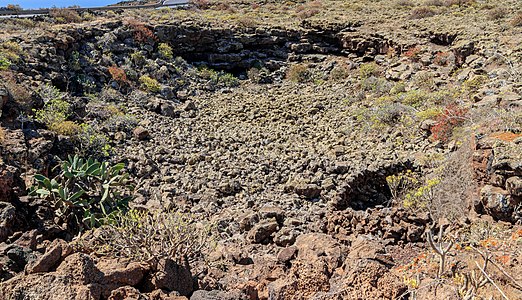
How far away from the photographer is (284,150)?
922cm

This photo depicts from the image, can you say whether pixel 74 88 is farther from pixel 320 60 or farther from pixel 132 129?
pixel 320 60

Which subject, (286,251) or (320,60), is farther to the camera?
(320,60)

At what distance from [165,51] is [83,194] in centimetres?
1004

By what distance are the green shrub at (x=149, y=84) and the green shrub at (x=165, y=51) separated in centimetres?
239

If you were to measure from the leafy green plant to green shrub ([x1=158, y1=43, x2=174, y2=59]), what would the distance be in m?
8.76

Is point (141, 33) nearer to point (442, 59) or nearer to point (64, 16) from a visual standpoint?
point (64, 16)

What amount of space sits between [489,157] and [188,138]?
23.2 feet

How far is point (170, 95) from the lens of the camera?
12.7 meters

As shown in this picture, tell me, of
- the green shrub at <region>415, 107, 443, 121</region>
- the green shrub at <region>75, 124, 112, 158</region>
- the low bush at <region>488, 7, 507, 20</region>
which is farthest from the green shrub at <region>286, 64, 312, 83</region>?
the green shrub at <region>75, 124, 112, 158</region>

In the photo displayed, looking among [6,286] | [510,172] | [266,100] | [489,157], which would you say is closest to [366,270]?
[6,286]

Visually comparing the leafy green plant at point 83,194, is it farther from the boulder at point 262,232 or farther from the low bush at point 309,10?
the low bush at point 309,10

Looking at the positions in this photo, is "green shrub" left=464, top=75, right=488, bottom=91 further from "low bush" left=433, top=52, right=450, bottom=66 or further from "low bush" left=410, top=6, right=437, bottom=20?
"low bush" left=410, top=6, right=437, bottom=20

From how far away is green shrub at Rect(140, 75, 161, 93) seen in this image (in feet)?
41.2

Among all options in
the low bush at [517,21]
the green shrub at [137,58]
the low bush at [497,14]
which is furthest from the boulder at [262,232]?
the low bush at [497,14]
